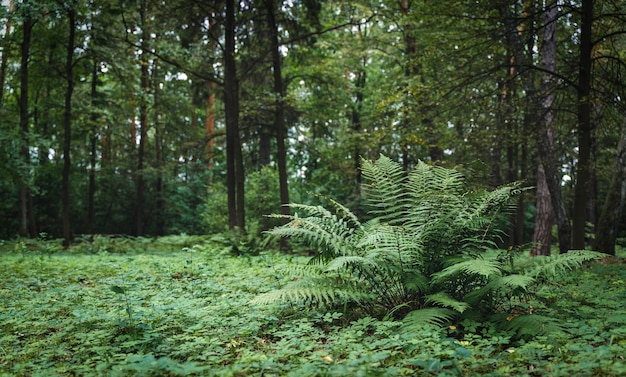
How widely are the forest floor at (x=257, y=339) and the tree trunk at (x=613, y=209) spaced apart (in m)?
1.97

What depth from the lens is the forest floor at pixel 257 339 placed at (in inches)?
105

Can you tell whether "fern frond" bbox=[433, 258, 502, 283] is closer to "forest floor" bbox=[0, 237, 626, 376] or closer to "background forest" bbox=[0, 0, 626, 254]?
"forest floor" bbox=[0, 237, 626, 376]

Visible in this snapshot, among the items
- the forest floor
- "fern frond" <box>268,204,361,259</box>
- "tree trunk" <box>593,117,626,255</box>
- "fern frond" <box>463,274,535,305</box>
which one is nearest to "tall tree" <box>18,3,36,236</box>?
the forest floor

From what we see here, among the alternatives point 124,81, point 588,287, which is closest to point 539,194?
point 588,287

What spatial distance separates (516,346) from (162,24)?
11.4 m

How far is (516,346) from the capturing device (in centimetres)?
323

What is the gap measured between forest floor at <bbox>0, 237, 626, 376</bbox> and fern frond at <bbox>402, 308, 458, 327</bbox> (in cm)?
10

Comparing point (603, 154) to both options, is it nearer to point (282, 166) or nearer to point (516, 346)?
point (282, 166)

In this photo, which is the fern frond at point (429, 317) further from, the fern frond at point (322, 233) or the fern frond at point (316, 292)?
the fern frond at point (322, 233)

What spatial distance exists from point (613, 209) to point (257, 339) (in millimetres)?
6485

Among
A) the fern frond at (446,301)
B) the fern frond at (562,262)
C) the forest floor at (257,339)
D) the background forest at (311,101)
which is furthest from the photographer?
the background forest at (311,101)

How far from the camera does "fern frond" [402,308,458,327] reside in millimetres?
3355

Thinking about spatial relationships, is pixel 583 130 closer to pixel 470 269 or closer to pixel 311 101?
pixel 470 269

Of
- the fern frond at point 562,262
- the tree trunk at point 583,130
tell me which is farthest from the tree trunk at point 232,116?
the fern frond at point 562,262
